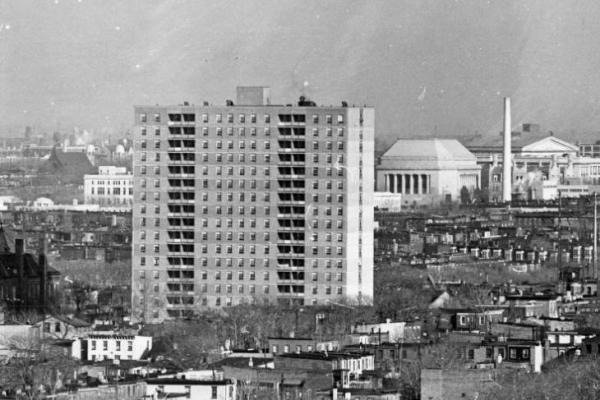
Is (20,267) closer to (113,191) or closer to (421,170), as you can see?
(113,191)

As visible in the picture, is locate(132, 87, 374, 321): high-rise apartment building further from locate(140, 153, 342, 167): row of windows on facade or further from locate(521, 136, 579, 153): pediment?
locate(521, 136, 579, 153): pediment

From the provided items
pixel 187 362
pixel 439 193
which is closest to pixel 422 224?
pixel 439 193

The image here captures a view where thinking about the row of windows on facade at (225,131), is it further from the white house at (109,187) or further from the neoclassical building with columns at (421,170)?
the neoclassical building with columns at (421,170)

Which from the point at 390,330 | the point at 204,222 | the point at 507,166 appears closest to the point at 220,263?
the point at 204,222

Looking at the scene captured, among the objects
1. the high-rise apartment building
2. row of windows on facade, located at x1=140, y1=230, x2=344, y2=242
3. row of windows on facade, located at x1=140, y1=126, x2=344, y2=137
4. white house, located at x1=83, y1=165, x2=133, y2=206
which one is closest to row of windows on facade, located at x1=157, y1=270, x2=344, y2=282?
the high-rise apartment building

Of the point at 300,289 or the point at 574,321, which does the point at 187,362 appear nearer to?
the point at 574,321
